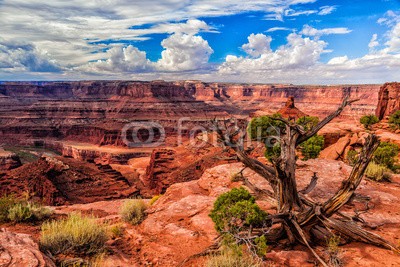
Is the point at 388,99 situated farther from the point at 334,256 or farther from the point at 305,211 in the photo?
the point at 334,256

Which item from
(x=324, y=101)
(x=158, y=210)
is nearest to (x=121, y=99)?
(x=324, y=101)

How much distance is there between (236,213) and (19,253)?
456 cm

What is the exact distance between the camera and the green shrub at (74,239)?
6.49 m

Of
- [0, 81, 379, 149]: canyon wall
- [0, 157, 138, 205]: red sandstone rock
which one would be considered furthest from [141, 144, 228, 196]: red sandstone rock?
[0, 81, 379, 149]: canyon wall

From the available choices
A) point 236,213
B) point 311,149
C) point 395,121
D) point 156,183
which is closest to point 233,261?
point 236,213

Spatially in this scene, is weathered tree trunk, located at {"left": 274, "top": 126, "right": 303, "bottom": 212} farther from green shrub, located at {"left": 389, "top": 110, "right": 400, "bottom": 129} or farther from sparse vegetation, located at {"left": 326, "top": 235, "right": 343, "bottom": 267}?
green shrub, located at {"left": 389, "top": 110, "right": 400, "bottom": 129}

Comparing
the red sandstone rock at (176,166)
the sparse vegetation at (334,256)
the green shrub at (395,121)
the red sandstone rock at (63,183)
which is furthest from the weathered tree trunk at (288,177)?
the green shrub at (395,121)

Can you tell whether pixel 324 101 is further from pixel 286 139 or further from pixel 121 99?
pixel 286 139

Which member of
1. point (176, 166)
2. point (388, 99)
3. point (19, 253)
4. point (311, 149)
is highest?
point (388, 99)

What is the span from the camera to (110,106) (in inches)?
5497

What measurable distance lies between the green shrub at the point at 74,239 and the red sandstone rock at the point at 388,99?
2363 inches

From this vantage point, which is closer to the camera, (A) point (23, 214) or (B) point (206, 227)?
(B) point (206, 227)

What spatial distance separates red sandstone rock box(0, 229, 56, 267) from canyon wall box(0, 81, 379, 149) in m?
89.5

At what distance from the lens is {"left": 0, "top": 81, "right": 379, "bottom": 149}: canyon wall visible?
10712 cm
